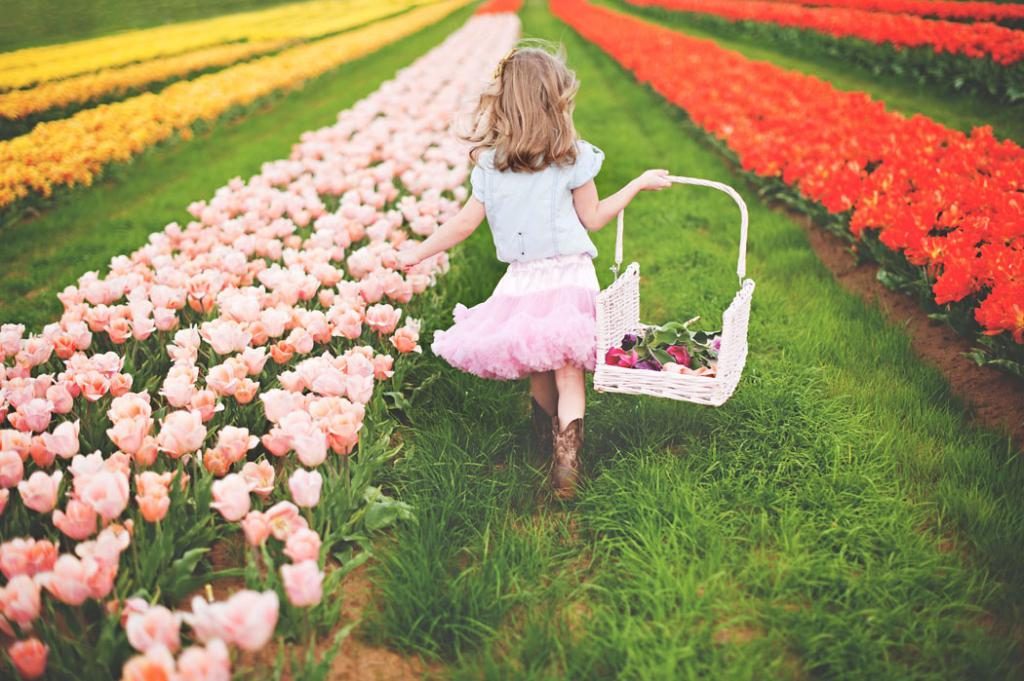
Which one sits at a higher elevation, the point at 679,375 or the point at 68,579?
the point at 679,375

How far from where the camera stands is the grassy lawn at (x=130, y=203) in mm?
5371

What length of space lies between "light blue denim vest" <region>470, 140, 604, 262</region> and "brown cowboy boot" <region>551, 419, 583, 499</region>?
0.67m

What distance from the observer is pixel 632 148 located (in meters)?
8.40

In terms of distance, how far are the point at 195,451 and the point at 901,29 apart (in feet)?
41.4

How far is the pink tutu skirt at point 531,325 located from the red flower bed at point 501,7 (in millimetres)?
30771

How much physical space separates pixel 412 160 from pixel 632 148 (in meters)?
3.25

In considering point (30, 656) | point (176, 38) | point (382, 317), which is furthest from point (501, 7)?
point (30, 656)

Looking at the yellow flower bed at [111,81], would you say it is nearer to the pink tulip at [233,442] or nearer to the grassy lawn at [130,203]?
the grassy lawn at [130,203]

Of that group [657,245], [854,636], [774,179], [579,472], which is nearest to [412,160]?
[657,245]

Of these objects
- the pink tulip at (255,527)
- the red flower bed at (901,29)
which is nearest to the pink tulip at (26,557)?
the pink tulip at (255,527)

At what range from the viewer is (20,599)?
177 cm

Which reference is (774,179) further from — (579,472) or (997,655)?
(997,655)

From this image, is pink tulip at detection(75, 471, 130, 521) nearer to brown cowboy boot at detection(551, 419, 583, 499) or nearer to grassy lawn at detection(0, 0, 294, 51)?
brown cowboy boot at detection(551, 419, 583, 499)

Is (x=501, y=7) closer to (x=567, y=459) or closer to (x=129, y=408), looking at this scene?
(x=567, y=459)
